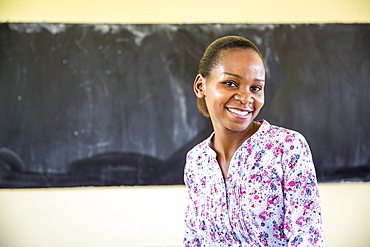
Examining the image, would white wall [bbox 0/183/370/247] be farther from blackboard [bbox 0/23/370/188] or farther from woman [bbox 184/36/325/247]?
woman [bbox 184/36/325/247]

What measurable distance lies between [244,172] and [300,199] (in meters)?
0.18

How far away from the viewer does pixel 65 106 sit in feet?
10.0

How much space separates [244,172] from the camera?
1069mm

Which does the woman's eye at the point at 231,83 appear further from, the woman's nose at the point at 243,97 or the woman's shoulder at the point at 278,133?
the woman's shoulder at the point at 278,133

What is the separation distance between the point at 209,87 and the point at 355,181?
7.77 feet

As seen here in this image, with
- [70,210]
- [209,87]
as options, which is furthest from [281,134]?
[70,210]

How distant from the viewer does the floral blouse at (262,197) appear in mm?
933

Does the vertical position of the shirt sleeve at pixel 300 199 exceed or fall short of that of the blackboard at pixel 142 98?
it falls short

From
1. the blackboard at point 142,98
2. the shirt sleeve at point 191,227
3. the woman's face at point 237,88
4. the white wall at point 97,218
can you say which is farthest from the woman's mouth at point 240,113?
the white wall at point 97,218

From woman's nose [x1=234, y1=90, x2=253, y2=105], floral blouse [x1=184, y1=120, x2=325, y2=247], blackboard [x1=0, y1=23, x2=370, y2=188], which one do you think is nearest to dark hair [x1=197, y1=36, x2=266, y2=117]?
woman's nose [x1=234, y1=90, x2=253, y2=105]

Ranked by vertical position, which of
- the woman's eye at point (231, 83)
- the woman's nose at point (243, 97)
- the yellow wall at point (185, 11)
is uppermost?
the yellow wall at point (185, 11)

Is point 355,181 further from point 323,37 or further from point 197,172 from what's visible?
point 197,172

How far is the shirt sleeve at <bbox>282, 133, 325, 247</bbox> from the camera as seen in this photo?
0.92 m

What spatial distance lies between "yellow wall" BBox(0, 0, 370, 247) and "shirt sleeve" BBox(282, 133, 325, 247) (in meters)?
2.18
